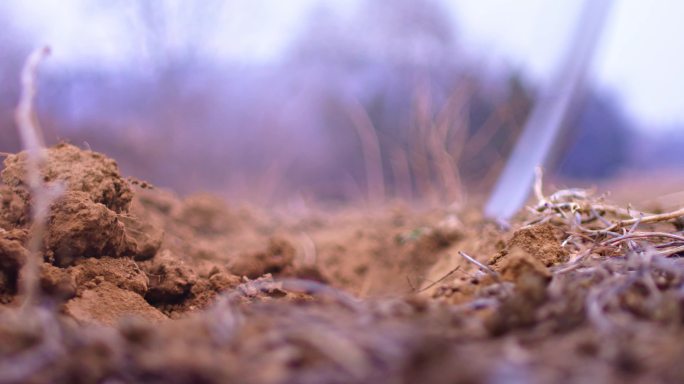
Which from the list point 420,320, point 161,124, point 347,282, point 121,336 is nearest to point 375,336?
point 420,320

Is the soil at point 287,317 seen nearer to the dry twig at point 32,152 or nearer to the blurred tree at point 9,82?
the dry twig at point 32,152

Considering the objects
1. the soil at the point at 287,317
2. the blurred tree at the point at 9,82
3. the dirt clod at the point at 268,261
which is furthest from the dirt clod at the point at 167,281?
the blurred tree at the point at 9,82

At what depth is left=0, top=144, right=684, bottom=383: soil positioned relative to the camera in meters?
0.75

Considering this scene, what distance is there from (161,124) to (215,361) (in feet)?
21.4

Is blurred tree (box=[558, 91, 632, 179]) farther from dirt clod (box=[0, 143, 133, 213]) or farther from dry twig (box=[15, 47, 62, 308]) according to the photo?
dry twig (box=[15, 47, 62, 308])

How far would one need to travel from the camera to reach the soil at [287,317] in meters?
0.75

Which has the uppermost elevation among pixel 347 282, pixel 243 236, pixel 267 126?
pixel 267 126

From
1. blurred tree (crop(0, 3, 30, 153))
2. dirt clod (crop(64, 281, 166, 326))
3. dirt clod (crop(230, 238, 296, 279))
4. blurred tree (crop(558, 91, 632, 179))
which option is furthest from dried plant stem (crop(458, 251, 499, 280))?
blurred tree (crop(558, 91, 632, 179))

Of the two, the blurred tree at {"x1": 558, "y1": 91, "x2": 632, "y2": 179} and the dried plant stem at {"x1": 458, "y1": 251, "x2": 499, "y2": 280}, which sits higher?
the blurred tree at {"x1": 558, "y1": 91, "x2": 632, "y2": 179}

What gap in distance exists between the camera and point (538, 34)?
6.27m

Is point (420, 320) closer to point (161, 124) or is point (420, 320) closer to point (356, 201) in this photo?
point (161, 124)

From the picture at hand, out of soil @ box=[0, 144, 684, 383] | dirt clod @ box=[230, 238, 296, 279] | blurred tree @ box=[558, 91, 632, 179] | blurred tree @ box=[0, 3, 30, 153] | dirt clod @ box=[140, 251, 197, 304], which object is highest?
blurred tree @ box=[558, 91, 632, 179]

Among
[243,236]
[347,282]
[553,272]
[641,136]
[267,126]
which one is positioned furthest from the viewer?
[267,126]

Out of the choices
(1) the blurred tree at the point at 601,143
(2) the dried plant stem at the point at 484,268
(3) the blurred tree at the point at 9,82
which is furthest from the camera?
(1) the blurred tree at the point at 601,143
